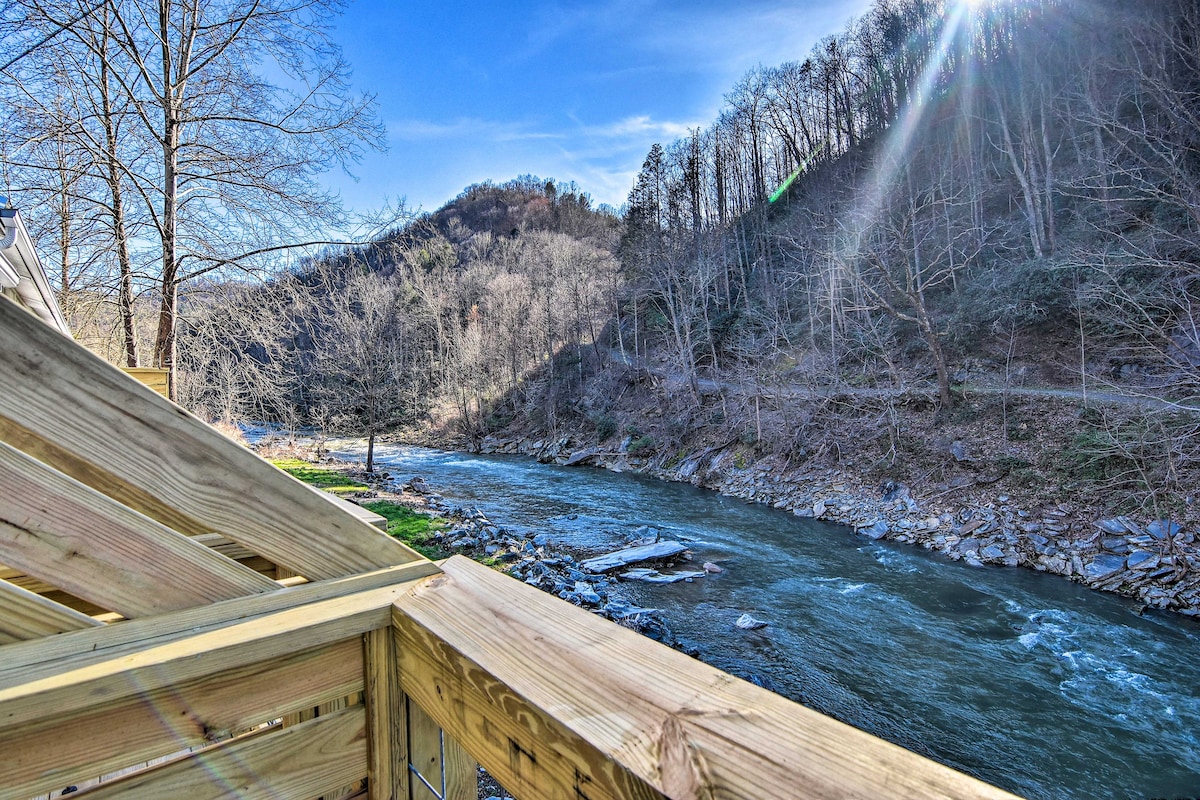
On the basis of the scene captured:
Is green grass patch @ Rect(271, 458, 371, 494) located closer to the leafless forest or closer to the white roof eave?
the leafless forest

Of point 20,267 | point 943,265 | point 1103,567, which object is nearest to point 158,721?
point 20,267

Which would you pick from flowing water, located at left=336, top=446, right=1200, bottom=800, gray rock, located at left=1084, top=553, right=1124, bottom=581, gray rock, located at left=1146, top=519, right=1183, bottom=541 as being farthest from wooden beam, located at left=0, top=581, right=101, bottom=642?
gray rock, located at left=1146, top=519, right=1183, bottom=541

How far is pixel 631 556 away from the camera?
9.02m

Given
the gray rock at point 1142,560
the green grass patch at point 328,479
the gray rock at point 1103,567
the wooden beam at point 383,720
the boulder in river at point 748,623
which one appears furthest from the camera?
the green grass patch at point 328,479

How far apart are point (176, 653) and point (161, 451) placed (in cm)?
36

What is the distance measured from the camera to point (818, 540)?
406 inches

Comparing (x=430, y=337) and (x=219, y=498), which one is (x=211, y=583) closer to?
(x=219, y=498)

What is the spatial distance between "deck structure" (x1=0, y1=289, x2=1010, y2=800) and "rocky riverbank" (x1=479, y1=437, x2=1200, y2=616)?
22.8ft

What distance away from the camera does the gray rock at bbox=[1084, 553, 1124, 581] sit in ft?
25.6

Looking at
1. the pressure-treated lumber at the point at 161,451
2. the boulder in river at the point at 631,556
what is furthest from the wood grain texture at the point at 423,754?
the boulder in river at the point at 631,556

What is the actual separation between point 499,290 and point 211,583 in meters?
35.1

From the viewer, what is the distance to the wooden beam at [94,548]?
34.4 inches

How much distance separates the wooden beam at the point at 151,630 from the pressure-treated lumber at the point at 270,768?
0.21 metres

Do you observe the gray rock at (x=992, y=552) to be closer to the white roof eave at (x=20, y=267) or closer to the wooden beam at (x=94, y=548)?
the wooden beam at (x=94, y=548)
